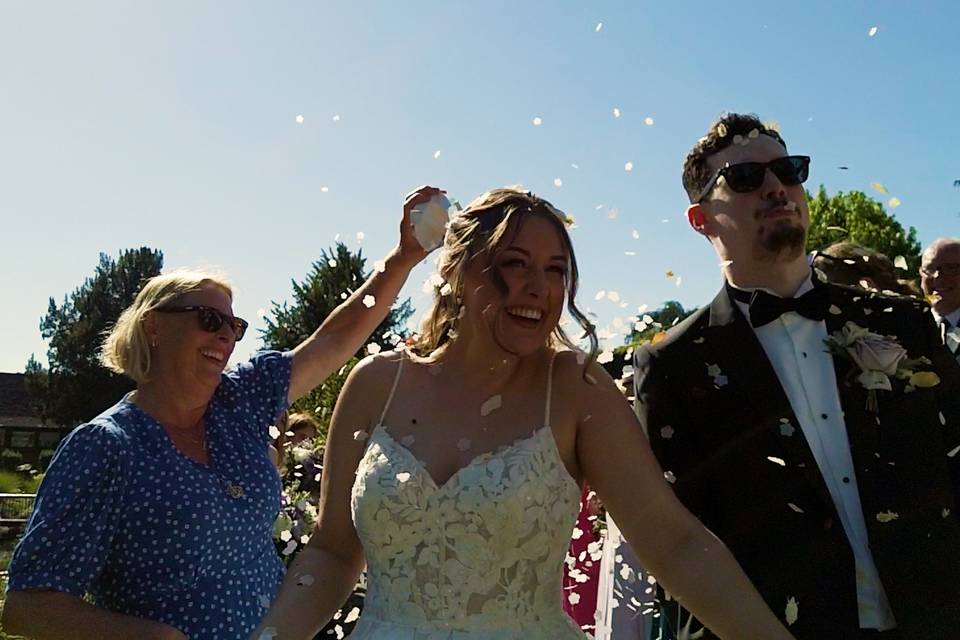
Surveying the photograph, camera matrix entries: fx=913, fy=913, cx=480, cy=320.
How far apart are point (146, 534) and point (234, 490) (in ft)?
1.16

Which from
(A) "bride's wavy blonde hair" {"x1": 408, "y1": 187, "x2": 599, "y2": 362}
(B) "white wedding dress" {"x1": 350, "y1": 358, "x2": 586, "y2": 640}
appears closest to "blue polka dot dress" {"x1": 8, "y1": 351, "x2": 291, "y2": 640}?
(B) "white wedding dress" {"x1": 350, "y1": 358, "x2": 586, "y2": 640}

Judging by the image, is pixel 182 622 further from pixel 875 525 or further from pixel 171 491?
pixel 875 525

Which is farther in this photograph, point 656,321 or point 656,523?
point 656,321

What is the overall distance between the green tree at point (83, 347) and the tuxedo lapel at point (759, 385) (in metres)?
45.6

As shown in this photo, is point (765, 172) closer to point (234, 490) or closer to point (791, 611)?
point (791, 611)

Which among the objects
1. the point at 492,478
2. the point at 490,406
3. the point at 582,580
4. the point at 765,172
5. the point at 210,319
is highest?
the point at 765,172

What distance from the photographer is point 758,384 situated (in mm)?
2602

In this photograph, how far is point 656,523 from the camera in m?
2.27

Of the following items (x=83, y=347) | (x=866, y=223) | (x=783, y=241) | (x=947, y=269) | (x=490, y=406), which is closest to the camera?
(x=490, y=406)

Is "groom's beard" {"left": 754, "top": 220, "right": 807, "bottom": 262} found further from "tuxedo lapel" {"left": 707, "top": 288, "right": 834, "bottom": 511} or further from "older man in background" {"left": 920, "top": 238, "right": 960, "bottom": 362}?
"older man in background" {"left": 920, "top": 238, "right": 960, "bottom": 362}

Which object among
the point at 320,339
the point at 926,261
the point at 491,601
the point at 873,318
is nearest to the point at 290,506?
the point at 320,339

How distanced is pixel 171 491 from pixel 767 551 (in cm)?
193

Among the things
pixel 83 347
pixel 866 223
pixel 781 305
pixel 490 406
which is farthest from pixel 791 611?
pixel 83 347

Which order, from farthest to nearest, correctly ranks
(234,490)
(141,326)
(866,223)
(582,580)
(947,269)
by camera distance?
(866,223), (947,269), (582,580), (141,326), (234,490)
